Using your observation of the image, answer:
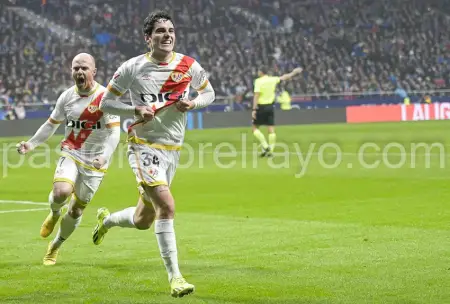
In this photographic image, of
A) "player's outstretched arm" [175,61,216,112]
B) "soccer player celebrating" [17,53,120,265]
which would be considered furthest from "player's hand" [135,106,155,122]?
"soccer player celebrating" [17,53,120,265]

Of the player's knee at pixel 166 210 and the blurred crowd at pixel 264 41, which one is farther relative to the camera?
the blurred crowd at pixel 264 41

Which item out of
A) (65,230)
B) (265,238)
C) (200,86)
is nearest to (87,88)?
(65,230)

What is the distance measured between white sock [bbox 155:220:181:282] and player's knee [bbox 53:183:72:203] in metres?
2.27

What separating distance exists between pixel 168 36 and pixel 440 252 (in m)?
3.72

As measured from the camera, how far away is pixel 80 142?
34.2 ft

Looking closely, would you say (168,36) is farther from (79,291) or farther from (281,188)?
(281,188)

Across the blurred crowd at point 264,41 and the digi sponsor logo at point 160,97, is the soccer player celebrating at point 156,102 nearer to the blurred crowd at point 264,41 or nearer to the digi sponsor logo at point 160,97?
the digi sponsor logo at point 160,97

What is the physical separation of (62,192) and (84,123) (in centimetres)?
91

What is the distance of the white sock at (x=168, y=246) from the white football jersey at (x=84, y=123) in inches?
106

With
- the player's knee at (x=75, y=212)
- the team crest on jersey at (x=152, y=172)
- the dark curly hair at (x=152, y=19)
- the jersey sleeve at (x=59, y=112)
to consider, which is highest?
the dark curly hair at (x=152, y=19)

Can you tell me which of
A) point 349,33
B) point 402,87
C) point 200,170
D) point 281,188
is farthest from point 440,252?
point 349,33

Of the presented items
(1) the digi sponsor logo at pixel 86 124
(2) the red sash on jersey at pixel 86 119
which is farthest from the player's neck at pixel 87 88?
(1) the digi sponsor logo at pixel 86 124

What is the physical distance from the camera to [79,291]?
8102 mm

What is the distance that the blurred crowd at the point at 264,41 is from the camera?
1932 inches
